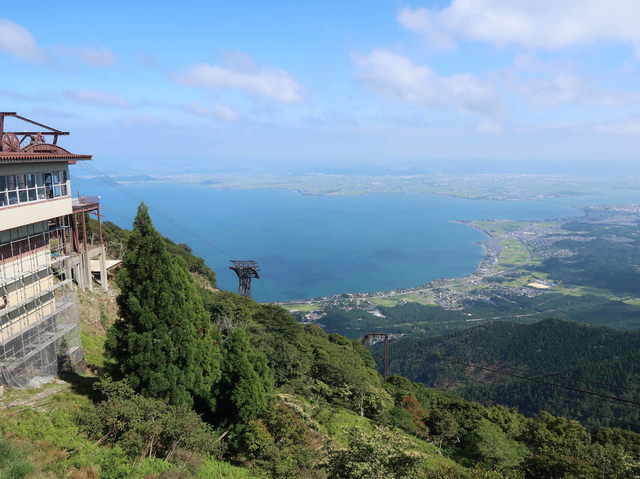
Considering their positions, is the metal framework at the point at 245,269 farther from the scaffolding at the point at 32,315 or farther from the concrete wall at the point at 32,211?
the concrete wall at the point at 32,211

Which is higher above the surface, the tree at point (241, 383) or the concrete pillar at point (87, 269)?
the concrete pillar at point (87, 269)

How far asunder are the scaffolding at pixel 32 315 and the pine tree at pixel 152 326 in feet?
6.70

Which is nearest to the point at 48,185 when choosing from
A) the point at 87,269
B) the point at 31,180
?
the point at 31,180

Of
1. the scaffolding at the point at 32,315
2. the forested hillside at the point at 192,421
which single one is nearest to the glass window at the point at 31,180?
the scaffolding at the point at 32,315

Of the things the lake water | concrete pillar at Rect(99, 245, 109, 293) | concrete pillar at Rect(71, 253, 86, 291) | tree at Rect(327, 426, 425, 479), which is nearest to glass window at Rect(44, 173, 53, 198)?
concrete pillar at Rect(71, 253, 86, 291)

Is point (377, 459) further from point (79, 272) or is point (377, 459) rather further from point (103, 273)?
point (103, 273)

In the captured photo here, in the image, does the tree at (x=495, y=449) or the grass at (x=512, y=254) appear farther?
the grass at (x=512, y=254)

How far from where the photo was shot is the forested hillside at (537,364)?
32812 mm

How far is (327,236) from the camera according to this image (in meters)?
124

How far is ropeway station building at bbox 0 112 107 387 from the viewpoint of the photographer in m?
9.61

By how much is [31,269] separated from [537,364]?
157ft

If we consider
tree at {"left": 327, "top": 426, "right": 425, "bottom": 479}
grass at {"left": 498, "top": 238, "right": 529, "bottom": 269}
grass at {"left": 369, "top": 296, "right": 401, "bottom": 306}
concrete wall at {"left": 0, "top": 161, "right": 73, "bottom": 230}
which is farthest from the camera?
grass at {"left": 498, "top": 238, "right": 529, "bottom": 269}

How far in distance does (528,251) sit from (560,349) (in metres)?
78.7

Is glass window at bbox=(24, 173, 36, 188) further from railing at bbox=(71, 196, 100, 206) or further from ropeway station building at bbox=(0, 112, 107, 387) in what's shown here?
railing at bbox=(71, 196, 100, 206)
